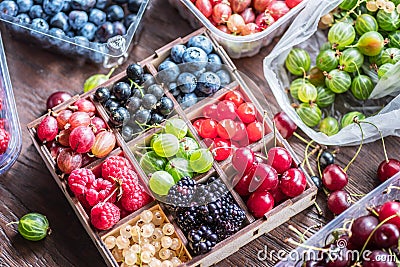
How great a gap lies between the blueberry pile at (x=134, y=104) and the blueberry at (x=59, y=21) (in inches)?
8.8

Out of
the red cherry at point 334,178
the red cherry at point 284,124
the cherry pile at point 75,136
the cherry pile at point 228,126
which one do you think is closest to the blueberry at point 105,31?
the cherry pile at point 75,136

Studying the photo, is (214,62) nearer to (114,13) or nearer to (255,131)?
(255,131)

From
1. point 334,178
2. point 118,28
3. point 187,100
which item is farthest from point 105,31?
point 334,178

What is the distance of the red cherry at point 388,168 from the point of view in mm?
1544

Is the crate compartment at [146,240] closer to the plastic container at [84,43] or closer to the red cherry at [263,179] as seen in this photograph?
the red cherry at [263,179]

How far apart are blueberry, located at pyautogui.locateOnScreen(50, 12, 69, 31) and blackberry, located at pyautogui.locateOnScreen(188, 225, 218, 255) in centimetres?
57

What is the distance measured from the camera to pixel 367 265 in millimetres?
1238

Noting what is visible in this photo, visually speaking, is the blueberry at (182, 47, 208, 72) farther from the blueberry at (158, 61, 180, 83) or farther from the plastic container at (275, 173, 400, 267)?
the plastic container at (275, 173, 400, 267)

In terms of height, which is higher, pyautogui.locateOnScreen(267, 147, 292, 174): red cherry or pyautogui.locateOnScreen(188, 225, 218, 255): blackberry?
pyautogui.locateOnScreen(267, 147, 292, 174): red cherry

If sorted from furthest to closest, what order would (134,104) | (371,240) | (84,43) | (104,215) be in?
(84,43) → (134,104) → (104,215) → (371,240)

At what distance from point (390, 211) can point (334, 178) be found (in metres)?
0.24

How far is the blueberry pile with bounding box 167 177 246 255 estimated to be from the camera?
1.41 metres

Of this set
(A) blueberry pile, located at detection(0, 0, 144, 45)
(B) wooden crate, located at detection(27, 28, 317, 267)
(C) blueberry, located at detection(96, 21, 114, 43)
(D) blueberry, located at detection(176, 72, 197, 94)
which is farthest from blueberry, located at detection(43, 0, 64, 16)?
(D) blueberry, located at detection(176, 72, 197, 94)

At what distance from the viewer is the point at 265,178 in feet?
4.75
